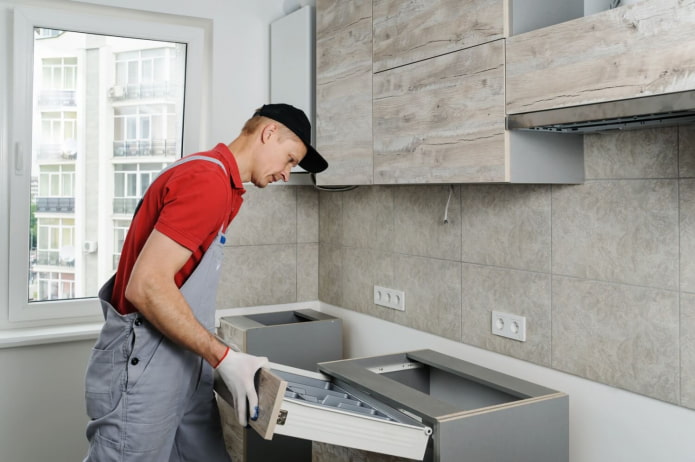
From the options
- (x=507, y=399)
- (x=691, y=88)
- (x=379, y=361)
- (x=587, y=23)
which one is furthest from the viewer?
(x=379, y=361)

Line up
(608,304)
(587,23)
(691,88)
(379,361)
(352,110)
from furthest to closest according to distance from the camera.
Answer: (352,110) < (379,361) < (608,304) < (587,23) < (691,88)

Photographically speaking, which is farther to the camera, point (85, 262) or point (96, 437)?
point (85, 262)

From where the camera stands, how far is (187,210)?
150 centimetres

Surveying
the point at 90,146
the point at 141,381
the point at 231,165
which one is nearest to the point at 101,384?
the point at 141,381

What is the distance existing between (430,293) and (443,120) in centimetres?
83

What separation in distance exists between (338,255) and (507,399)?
1.43 meters

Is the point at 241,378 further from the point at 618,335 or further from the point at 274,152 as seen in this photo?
the point at 618,335

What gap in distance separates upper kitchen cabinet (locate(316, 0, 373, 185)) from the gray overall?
0.89m

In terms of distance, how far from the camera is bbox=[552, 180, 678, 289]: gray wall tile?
165cm

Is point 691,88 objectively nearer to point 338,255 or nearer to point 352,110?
point 352,110

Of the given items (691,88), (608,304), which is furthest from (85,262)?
(691,88)

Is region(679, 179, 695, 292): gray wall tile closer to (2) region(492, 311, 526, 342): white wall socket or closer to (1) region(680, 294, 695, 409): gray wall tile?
(1) region(680, 294, 695, 409): gray wall tile

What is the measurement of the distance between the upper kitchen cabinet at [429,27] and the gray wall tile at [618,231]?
0.55 metres

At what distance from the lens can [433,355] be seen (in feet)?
7.54
